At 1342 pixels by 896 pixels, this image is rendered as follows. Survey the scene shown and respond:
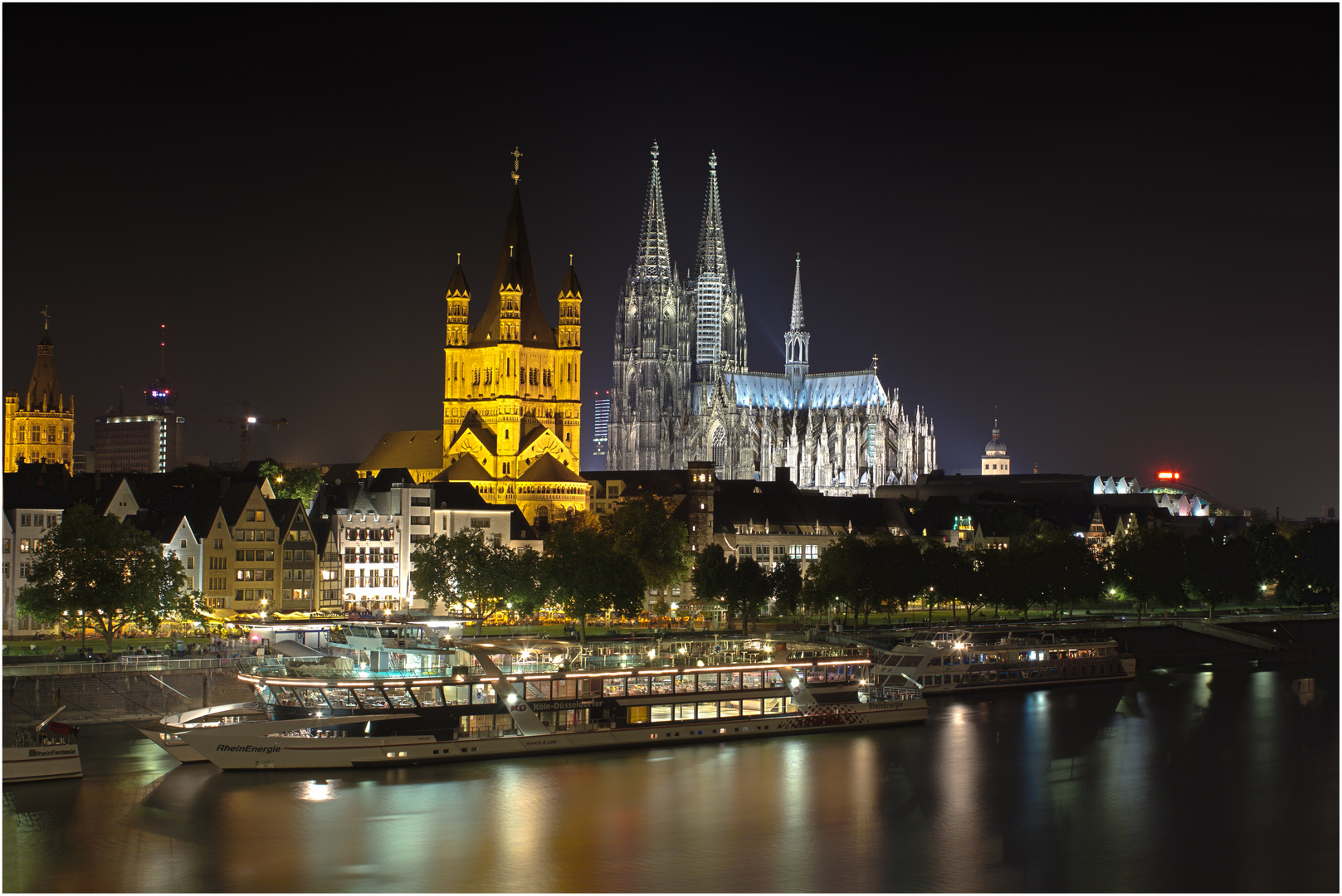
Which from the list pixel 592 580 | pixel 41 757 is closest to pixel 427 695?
pixel 41 757

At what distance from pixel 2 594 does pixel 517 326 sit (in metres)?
61.2

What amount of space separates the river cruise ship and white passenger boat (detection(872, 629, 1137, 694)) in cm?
830

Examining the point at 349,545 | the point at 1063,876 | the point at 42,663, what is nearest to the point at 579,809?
the point at 1063,876

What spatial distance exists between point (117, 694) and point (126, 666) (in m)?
2.38

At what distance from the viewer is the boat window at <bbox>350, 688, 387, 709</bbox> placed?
2648 inches

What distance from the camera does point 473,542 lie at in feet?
368

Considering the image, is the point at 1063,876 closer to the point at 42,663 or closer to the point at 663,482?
the point at 42,663

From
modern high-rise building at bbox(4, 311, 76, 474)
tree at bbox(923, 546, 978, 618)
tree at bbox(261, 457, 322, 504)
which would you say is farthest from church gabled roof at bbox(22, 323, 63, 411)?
tree at bbox(923, 546, 978, 618)

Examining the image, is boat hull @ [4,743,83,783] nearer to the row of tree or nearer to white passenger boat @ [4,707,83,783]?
white passenger boat @ [4,707,83,783]

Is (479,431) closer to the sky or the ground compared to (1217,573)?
closer to the sky

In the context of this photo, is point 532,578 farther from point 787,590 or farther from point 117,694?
point 117,694

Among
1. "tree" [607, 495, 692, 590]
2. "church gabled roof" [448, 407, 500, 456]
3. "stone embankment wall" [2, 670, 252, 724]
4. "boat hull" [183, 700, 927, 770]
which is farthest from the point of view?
"church gabled roof" [448, 407, 500, 456]

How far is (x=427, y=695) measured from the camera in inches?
2709

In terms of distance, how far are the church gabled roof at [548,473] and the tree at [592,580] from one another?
100ft
